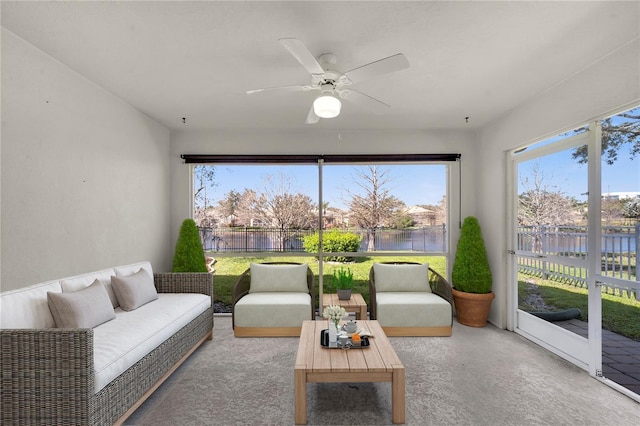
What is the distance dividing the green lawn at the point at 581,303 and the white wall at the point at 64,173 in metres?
4.77

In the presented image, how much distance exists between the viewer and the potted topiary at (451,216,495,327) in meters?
4.20

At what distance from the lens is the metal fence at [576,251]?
258 cm

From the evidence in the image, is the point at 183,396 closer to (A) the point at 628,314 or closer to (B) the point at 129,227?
(B) the point at 129,227

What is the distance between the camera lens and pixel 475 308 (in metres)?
4.20

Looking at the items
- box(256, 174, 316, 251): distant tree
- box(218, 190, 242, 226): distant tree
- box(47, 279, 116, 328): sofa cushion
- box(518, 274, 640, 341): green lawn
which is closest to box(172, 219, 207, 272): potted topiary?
box(218, 190, 242, 226): distant tree

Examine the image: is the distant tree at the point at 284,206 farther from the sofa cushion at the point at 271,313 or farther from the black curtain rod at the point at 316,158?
the sofa cushion at the point at 271,313

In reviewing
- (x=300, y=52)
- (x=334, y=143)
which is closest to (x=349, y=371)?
(x=300, y=52)

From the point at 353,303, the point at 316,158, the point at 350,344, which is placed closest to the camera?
the point at 350,344

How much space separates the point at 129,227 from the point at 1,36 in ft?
6.88

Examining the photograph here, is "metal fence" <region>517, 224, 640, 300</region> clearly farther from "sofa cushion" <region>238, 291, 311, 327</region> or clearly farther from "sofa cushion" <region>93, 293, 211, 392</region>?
"sofa cushion" <region>93, 293, 211, 392</region>

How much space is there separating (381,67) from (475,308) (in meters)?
3.46

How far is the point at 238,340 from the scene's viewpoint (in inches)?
147

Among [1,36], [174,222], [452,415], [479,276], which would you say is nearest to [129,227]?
[174,222]

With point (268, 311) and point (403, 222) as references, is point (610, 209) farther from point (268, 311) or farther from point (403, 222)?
point (268, 311)
